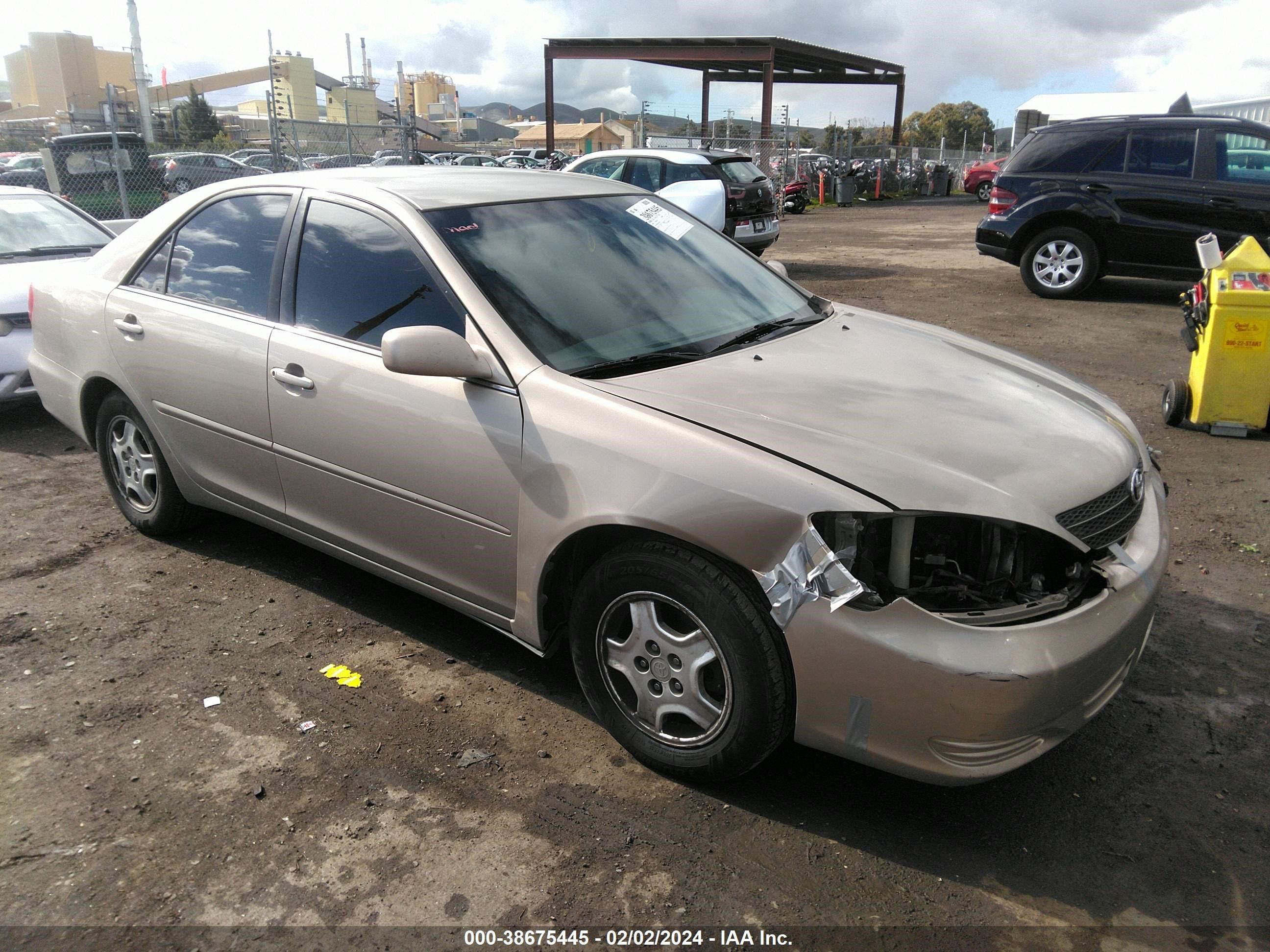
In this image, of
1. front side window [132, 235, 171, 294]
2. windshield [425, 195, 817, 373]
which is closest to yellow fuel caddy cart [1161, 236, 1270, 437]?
windshield [425, 195, 817, 373]

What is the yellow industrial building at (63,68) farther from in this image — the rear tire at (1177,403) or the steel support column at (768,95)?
the rear tire at (1177,403)

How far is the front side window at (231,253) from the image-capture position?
3744 millimetres

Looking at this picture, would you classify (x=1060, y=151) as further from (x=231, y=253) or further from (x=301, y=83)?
(x=301, y=83)

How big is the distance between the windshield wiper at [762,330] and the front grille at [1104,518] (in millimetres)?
1213

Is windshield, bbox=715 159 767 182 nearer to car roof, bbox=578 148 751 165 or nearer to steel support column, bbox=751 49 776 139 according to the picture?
car roof, bbox=578 148 751 165

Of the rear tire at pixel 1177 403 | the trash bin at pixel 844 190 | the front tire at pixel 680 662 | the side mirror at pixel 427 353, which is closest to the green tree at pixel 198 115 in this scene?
the trash bin at pixel 844 190

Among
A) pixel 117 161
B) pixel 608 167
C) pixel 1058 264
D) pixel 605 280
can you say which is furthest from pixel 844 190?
pixel 605 280

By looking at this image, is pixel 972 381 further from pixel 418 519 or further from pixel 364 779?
pixel 364 779

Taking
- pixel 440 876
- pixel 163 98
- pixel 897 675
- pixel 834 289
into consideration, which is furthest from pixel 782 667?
pixel 163 98

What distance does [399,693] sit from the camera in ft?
11.0

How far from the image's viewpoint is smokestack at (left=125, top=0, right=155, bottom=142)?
20.6 metres

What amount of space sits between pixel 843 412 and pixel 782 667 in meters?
0.74

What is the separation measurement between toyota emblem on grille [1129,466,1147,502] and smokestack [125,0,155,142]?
14382 millimetres

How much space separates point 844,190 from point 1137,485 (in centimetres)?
2925
